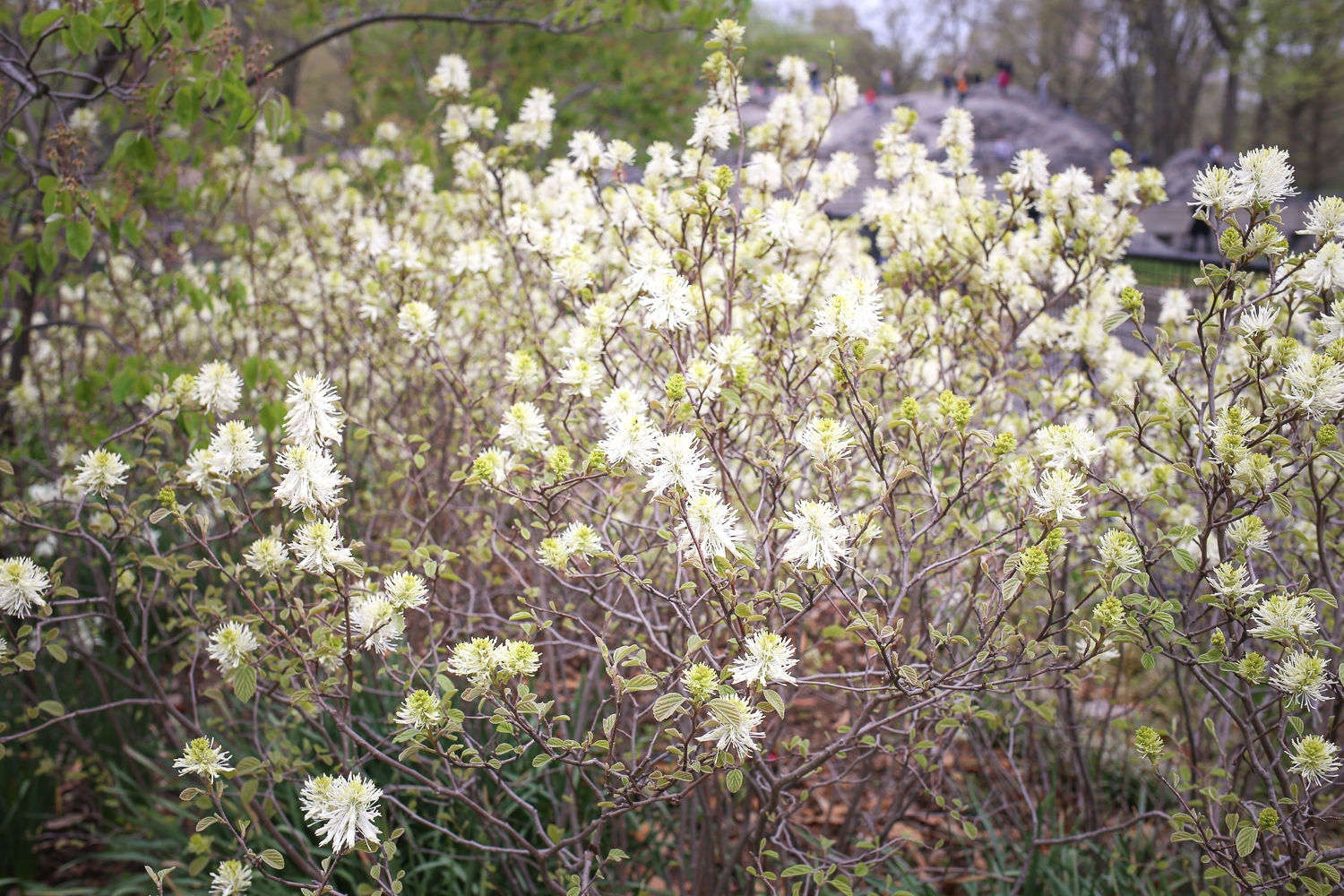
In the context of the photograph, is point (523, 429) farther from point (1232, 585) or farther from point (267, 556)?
point (1232, 585)

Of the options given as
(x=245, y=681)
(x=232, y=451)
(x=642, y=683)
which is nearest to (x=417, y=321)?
(x=232, y=451)

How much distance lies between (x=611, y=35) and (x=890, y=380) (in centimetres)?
616

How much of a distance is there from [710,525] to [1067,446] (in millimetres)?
758

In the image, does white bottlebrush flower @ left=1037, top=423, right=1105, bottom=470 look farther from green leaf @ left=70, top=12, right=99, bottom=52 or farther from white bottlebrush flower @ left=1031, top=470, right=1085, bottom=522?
green leaf @ left=70, top=12, right=99, bottom=52

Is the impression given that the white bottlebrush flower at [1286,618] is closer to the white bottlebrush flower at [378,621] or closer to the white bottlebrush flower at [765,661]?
the white bottlebrush flower at [765,661]

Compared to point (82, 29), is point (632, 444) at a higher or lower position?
lower

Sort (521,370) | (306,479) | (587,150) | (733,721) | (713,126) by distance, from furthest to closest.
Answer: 1. (587,150)
2. (713,126)
3. (521,370)
4. (306,479)
5. (733,721)

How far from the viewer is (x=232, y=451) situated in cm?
174

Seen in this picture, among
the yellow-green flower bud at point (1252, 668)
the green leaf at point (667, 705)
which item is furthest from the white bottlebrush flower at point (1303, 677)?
the green leaf at point (667, 705)

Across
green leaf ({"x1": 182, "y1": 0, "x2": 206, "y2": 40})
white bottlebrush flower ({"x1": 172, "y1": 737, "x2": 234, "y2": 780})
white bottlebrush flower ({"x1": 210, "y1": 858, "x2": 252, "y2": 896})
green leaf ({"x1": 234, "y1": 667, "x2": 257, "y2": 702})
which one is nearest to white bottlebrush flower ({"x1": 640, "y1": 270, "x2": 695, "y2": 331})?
green leaf ({"x1": 234, "y1": 667, "x2": 257, "y2": 702})

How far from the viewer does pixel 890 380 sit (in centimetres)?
246

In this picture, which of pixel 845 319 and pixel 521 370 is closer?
pixel 845 319

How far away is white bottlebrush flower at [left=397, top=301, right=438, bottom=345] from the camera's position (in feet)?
7.09

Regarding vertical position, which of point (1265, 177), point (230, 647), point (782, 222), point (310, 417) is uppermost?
point (1265, 177)
